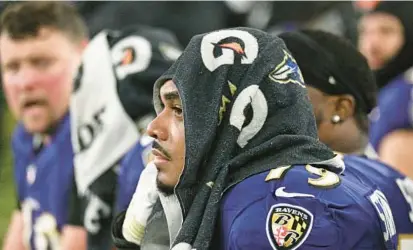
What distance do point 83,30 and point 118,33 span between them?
27.7 inches

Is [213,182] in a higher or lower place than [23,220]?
higher

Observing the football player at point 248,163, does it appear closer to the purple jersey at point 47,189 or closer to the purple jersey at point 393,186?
the purple jersey at point 393,186

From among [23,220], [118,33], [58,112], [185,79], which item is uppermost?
[185,79]

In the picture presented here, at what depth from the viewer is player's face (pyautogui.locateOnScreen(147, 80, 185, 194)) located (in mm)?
2543

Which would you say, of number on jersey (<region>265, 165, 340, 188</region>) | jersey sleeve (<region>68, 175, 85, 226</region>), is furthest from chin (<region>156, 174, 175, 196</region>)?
jersey sleeve (<region>68, 175, 85, 226</region>)

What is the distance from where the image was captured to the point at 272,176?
7.91 ft

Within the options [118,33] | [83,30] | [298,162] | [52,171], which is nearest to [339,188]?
[298,162]

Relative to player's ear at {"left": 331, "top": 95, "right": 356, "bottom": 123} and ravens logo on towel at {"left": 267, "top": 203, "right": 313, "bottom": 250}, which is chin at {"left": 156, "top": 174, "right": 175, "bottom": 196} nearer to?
ravens logo on towel at {"left": 267, "top": 203, "right": 313, "bottom": 250}

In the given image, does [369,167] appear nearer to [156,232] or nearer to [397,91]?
[156,232]

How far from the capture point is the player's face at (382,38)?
5504 mm

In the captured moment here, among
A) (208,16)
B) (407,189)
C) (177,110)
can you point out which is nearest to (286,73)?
(177,110)

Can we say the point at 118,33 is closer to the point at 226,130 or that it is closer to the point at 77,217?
the point at 77,217

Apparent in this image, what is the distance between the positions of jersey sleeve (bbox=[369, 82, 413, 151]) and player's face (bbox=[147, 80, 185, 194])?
2198 mm

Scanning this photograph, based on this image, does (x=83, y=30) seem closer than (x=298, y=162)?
No
